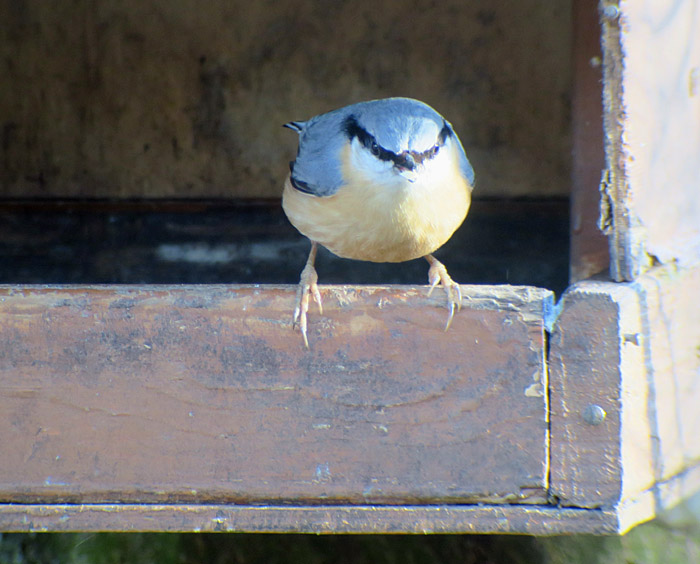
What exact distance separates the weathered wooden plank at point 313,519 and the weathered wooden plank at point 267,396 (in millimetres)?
21

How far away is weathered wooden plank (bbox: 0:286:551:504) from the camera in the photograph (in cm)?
137

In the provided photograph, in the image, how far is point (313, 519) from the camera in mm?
1385

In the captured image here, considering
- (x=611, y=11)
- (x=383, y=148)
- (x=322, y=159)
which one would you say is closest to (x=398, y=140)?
(x=383, y=148)

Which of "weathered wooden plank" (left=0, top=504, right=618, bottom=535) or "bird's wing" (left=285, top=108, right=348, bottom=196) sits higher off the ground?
"bird's wing" (left=285, top=108, right=348, bottom=196)

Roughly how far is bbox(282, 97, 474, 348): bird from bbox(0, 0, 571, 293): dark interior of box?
1.31 meters

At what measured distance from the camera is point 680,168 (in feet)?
5.37

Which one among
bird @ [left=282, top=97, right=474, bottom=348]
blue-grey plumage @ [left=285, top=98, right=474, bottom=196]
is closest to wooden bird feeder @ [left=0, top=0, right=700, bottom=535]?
bird @ [left=282, top=97, right=474, bottom=348]

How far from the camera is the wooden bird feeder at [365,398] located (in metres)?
1.35

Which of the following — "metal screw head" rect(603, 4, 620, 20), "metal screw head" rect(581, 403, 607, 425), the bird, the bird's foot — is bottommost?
"metal screw head" rect(581, 403, 607, 425)


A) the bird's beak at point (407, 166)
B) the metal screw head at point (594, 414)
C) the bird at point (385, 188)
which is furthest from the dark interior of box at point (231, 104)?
the metal screw head at point (594, 414)

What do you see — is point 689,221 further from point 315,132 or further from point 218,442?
point 218,442

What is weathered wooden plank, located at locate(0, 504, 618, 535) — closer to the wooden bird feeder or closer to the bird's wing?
the wooden bird feeder

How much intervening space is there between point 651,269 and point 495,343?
14.3 inches

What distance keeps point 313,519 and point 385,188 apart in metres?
0.70
